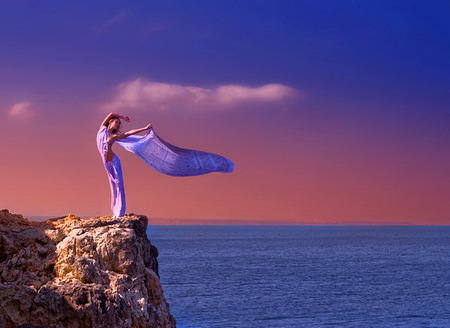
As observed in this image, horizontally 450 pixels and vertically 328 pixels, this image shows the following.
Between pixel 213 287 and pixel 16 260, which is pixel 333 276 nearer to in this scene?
pixel 213 287

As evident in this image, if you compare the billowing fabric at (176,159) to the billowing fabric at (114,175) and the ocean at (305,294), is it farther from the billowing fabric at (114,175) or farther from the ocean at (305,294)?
the ocean at (305,294)

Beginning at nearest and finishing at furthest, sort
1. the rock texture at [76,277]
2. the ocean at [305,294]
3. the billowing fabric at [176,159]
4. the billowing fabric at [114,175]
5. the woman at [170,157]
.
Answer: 1. the rock texture at [76,277]
2. the billowing fabric at [114,175]
3. the woman at [170,157]
4. the billowing fabric at [176,159]
5. the ocean at [305,294]

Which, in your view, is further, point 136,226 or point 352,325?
point 352,325

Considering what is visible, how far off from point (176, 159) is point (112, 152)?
269 cm

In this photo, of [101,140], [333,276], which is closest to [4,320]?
[101,140]

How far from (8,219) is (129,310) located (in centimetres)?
558

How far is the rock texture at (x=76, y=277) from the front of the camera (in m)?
14.3

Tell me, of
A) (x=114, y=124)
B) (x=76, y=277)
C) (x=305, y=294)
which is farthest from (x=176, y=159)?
(x=305, y=294)

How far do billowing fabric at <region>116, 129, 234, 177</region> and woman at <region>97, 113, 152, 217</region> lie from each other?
140 centimetres

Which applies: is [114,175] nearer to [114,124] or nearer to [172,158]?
[114,124]

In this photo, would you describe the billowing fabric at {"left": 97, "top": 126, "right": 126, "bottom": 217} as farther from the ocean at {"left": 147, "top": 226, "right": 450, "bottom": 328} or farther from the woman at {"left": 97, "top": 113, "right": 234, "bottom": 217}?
the ocean at {"left": 147, "top": 226, "right": 450, "bottom": 328}

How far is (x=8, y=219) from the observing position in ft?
59.5

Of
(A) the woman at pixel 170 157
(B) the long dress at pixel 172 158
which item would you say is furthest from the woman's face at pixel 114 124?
(B) the long dress at pixel 172 158

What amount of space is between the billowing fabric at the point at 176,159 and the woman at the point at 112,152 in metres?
1.40
